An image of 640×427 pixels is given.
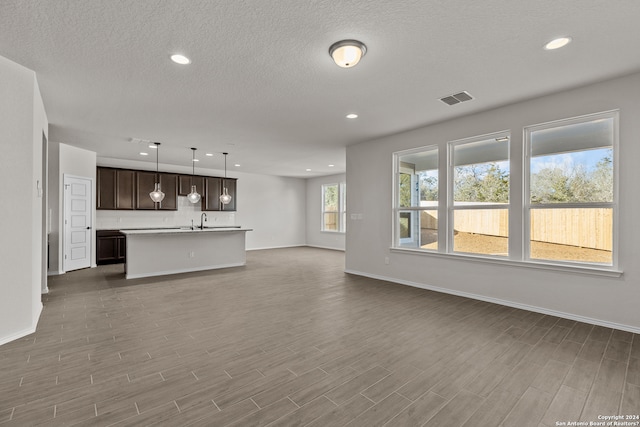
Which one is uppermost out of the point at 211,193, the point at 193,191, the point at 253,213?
the point at 211,193

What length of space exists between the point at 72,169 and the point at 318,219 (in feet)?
24.5

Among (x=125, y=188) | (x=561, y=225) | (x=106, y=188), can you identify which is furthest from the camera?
(x=125, y=188)

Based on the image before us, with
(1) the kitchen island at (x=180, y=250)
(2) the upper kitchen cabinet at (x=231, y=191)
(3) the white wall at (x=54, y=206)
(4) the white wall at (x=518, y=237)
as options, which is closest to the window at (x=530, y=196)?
(4) the white wall at (x=518, y=237)

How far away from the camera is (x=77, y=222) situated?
662cm

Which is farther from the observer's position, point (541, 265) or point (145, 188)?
point (145, 188)

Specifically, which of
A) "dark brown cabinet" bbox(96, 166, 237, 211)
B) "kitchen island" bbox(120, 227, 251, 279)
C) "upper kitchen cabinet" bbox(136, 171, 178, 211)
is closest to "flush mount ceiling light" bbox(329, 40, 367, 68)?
"kitchen island" bbox(120, 227, 251, 279)

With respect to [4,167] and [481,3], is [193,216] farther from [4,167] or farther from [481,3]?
[481,3]

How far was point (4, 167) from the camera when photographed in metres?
2.92

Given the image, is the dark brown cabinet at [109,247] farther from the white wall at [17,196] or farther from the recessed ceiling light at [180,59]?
the recessed ceiling light at [180,59]

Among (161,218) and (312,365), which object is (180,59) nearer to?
(312,365)

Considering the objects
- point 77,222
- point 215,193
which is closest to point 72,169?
point 77,222

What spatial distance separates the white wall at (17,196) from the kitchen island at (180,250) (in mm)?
2715

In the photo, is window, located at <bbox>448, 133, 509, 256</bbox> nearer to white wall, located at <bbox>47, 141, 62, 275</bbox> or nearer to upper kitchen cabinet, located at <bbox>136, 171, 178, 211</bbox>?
upper kitchen cabinet, located at <bbox>136, 171, 178, 211</bbox>

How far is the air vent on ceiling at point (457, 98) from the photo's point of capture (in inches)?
147
